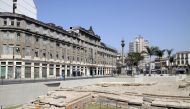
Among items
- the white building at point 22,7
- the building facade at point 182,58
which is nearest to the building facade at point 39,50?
the white building at point 22,7

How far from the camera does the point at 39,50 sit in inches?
2731

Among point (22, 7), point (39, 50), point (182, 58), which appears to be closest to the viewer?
point (39, 50)

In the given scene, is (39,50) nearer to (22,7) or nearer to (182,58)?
(22,7)

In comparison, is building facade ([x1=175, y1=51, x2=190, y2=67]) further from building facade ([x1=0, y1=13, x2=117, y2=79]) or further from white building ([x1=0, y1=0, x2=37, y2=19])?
white building ([x1=0, y1=0, x2=37, y2=19])

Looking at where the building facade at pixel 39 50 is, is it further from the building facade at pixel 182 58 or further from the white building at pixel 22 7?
the building facade at pixel 182 58

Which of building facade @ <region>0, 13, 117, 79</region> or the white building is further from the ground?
Result: the white building

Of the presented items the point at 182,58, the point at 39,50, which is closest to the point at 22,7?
the point at 39,50

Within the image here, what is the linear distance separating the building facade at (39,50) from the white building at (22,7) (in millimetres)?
13161

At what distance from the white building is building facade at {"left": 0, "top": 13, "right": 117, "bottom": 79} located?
13.2m

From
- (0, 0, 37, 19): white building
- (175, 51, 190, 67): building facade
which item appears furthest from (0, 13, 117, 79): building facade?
(175, 51, 190, 67): building facade

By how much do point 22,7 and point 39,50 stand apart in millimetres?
23879

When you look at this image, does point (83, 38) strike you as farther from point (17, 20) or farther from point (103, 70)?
point (17, 20)

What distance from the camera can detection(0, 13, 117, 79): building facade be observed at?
2394 inches

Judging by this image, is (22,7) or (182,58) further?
(182,58)
